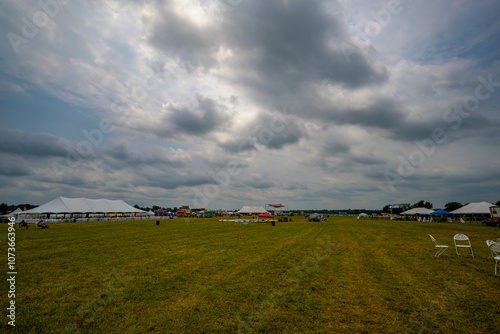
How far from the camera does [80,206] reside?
48375 millimetres

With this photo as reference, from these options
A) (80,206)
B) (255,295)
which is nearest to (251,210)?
(80,206)

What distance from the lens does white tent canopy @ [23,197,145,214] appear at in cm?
4172

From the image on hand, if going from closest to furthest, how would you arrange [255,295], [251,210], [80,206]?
[255,295], [80,206], [251,210]

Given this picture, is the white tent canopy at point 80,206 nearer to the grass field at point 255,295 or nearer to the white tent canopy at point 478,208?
the grass field at point 255,295

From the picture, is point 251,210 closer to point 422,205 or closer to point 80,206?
point 80,206

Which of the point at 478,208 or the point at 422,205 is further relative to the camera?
the point at 422,205

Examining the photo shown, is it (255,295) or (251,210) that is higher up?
(255,295)

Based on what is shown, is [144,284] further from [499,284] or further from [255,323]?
[499,284]

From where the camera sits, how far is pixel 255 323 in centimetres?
461

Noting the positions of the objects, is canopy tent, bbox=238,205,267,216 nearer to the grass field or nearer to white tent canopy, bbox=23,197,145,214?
white tent canopy, bbox=23,197,145,214

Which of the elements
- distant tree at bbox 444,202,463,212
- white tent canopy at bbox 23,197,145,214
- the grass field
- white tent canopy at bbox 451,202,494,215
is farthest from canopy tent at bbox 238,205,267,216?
distant tree at bbox 444,202,463,212

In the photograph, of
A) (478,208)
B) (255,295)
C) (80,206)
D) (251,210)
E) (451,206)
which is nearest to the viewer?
(255,295)

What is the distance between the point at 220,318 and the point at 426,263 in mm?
9915

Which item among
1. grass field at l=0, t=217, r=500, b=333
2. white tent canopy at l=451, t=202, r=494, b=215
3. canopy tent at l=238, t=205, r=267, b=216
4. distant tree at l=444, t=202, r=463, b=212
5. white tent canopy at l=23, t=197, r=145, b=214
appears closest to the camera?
grass field at l=0, t=217, r=500, b=333
